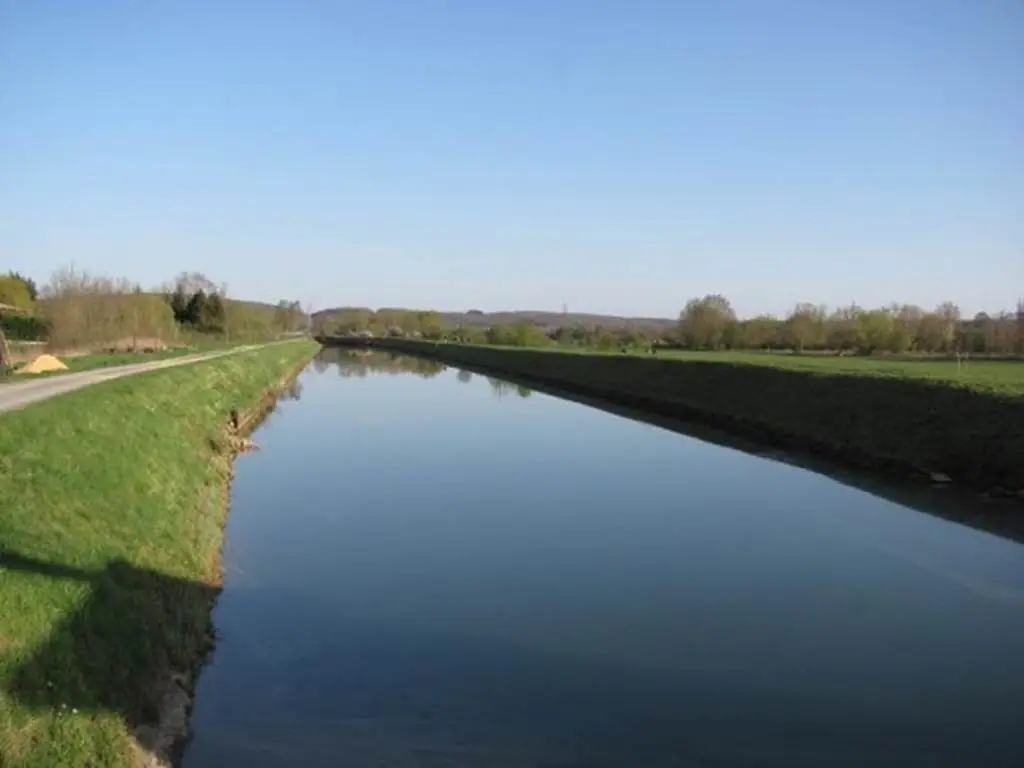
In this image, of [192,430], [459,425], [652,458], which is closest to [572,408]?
[459,425]

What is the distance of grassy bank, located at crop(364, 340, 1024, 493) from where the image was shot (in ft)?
64.2

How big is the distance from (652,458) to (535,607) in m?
13.9

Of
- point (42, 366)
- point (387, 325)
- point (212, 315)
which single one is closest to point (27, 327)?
point (42, 366)

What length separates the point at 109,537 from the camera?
9266mm

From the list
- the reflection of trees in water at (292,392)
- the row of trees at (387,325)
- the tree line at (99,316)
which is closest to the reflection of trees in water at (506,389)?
the reflection of trees in water at (292,392)

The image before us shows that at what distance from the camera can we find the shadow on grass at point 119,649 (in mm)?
6105

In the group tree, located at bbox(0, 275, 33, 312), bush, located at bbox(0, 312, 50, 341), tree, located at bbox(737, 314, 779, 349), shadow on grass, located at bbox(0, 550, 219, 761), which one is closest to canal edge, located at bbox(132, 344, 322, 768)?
shadow on grass, located at bbox(0, 550, 219, 761)

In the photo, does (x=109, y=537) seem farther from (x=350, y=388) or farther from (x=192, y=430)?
(x=350, y=388)

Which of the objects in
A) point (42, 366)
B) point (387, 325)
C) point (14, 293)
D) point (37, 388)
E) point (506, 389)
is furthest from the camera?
point (387, 325)

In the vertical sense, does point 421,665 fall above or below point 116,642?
below

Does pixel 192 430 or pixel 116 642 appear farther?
pixel 192 430

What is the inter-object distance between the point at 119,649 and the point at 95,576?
3.65 feet

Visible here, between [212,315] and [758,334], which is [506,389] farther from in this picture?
[212,315]

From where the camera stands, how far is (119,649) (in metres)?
7.09
